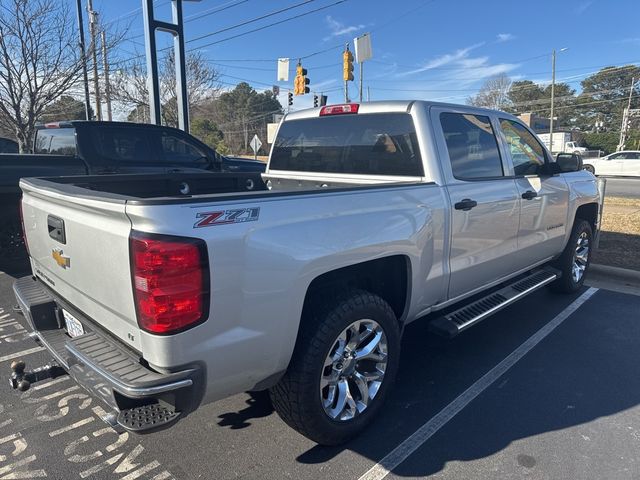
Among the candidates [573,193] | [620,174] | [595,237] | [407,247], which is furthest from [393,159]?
[620,174]

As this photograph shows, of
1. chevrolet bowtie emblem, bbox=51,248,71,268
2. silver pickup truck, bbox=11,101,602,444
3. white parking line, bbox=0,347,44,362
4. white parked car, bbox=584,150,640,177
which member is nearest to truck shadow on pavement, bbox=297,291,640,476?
silver pickup truck, bbox=11,101,602,444

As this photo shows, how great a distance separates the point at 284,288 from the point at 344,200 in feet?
2.03

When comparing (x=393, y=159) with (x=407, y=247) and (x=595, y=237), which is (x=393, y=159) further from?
(x=595, y=237)

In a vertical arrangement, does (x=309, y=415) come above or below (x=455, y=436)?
above

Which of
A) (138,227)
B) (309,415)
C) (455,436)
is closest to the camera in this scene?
(138,227)

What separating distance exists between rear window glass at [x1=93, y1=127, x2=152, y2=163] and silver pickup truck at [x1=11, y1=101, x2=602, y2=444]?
345 centimetres

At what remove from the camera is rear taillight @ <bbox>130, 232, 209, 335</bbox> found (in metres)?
1.85

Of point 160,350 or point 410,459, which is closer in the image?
point 160,350

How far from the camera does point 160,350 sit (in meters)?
1.92

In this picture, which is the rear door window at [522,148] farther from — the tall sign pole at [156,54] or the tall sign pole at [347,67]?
the tall sign pole at [347,67]

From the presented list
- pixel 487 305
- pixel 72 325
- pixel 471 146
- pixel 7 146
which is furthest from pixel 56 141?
pixel 7 146

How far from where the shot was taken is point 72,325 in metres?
2.62

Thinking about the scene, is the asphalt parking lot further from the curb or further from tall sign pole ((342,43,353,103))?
tall sign pole ((342,43,353,103))

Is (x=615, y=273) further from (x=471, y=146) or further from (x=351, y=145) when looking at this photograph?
(x=351, y=145)
